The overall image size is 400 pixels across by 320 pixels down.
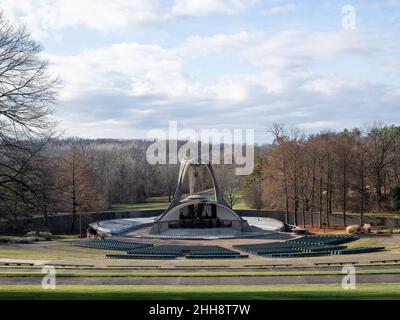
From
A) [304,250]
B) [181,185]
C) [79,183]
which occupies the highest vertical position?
[79,183]

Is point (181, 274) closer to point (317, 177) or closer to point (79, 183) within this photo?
point (79, 183)

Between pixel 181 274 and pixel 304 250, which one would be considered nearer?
pixel 181 274

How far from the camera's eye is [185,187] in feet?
452

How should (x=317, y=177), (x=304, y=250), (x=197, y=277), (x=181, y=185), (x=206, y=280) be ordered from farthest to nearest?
(x=317, y=177)
(x=181, y=185)
(x=304, y=250)
(x=197, y=277)
(x=206, y=280)

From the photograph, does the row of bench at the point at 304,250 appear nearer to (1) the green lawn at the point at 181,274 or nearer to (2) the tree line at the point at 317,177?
(1) the green lawn at the point at 181,274

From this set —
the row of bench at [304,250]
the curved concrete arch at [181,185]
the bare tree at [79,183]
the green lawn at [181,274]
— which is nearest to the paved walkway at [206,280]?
the green lawn at [181,274]

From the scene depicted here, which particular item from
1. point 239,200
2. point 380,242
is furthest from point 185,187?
point 380,242

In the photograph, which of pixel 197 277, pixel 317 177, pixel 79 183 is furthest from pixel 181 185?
pixel 197 277

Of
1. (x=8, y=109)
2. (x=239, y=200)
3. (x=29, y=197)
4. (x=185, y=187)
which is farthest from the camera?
(x=185, y=187)

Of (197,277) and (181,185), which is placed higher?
(181,185)

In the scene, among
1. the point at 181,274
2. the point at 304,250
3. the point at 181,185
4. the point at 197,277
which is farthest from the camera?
the point at 181,185

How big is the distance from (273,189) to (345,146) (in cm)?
1230

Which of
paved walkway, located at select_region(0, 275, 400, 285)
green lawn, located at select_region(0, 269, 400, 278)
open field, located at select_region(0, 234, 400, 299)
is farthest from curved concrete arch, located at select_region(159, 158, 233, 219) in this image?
paved walkway, located at select_region(0, 275, 400, 285)
